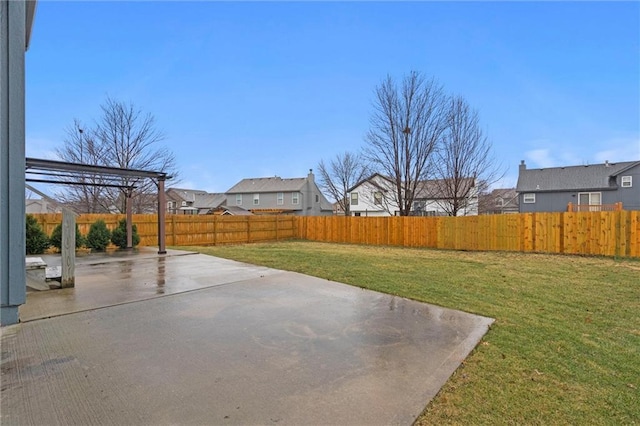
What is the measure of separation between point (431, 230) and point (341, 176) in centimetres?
2176

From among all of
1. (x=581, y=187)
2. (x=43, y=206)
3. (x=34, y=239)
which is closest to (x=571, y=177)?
(x=581, y=187)

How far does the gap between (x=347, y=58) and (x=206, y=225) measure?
10.5 metres

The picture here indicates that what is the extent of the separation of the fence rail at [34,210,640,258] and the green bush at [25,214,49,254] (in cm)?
209

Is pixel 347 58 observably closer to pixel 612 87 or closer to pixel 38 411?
pixel 612 87

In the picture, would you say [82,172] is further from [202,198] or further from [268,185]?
[202,198]

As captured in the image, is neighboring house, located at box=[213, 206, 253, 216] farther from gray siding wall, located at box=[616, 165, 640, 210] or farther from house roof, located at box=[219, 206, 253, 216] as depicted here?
gray siding wall, located at box=[616, 165, 640, 210]

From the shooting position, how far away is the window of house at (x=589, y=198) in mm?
25469

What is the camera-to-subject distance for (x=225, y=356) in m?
2.95

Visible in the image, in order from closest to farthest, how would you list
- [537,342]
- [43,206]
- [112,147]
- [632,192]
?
[537,342] → [43,206] → [112,147] → [632,192]

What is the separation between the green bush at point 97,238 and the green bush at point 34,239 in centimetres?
113

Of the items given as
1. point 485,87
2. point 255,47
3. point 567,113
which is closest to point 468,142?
point 485,87

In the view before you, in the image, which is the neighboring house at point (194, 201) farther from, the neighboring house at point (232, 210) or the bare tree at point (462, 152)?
the bare tree at point (462, 152)

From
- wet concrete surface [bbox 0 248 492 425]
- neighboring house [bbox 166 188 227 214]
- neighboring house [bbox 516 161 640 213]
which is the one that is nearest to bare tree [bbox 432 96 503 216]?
wet concrete surface [bbox 0 248 492 425]

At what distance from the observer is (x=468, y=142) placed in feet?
51.3
